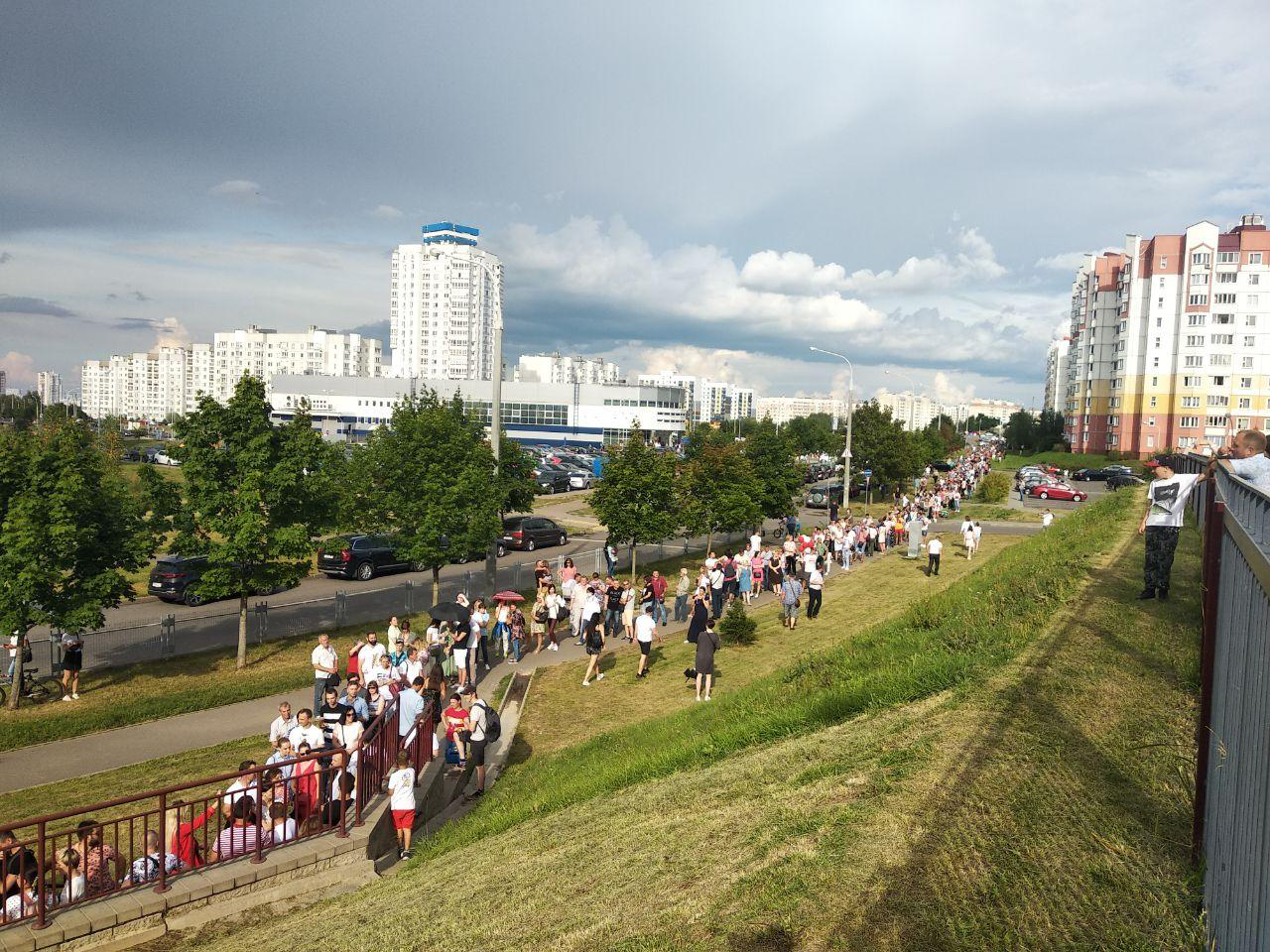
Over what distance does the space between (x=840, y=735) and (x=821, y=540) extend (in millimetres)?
18752

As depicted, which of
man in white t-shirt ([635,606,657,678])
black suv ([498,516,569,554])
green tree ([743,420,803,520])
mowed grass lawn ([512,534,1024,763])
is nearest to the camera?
mowed grass lawn ([512,534,1024,763])

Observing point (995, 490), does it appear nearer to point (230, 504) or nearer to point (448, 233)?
point (230, 504)

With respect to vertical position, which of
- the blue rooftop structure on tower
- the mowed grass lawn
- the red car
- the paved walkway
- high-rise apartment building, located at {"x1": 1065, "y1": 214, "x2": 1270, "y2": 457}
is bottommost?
the paved walkway

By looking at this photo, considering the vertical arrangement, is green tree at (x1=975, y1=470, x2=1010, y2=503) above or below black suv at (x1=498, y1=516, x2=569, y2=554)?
above

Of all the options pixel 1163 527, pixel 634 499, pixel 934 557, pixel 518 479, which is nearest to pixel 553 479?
pixel 518 479

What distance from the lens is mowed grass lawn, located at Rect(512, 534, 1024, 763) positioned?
43.3ft

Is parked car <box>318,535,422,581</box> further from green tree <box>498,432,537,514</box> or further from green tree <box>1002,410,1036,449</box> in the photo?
green tree <box>1002,410,1036,449</box>

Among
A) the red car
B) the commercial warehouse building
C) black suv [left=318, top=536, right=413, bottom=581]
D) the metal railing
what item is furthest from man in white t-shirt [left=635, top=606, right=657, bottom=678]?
the commercial warehouse building

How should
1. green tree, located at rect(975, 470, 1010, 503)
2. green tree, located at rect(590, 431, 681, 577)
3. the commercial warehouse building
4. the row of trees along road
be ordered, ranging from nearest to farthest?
the row of trees along road → green tree, located at rect(590, 431, 681, 577) → green tree, located at rect(975, 470, 1010, 503) → the commercial warehouse building

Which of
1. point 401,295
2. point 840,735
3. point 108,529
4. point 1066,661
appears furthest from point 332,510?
point 401,295

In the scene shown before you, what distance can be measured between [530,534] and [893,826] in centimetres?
2752

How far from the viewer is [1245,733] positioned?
3.04 m

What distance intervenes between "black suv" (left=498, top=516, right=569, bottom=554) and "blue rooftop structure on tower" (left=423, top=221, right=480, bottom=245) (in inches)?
5985

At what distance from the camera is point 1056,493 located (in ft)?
152
